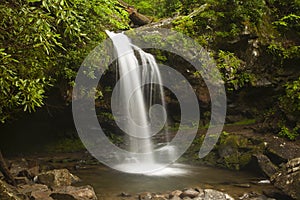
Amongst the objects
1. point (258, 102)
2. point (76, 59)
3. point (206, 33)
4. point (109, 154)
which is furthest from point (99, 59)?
point (258, 102)

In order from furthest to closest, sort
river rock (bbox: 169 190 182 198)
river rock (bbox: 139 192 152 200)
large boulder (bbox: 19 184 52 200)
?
river rock (bbox: 169 190 182 198)
river rock (bbox: 139 192 152 200)
large boulder (bbox: 19 184 52 200)

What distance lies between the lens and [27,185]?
657 cm

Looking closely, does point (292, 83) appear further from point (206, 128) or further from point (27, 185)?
point (27, 185)

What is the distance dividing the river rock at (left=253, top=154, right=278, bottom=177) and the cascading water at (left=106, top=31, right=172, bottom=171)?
3.19 metres

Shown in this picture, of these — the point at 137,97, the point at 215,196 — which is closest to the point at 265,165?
the point at 215,196

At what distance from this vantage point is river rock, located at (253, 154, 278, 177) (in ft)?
27.3

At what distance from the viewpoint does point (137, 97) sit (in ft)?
36.4

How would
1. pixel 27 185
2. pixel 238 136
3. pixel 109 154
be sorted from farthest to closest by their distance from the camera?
pixel 109 154, pixel 238 136, pixel 27 185

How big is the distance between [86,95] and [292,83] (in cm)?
714

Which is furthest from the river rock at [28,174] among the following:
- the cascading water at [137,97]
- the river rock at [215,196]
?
the river rock at [215,196]

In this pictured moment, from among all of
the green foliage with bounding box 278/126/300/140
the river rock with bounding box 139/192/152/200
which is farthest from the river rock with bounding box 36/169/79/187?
the green foliage with bounding box 278/126/300/140

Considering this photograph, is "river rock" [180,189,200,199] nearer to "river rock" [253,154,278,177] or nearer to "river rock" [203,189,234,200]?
"river rock" [203,189,234,200]

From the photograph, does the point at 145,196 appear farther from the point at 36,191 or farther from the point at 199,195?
the point at 36,191

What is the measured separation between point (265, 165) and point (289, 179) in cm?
146
